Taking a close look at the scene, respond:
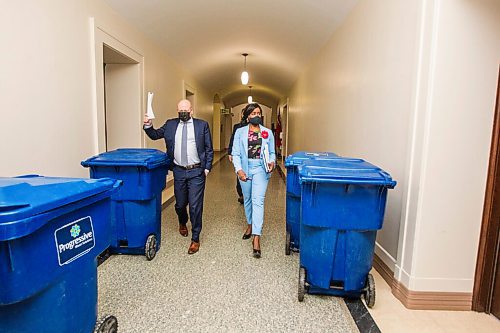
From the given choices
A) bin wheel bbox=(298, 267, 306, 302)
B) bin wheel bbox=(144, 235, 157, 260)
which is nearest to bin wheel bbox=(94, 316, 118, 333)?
bin wheel bbox=(144, 235, 157, 260)

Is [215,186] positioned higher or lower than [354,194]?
lower

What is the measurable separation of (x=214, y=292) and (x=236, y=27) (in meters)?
4.26

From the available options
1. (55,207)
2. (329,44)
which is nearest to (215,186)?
(329,44)

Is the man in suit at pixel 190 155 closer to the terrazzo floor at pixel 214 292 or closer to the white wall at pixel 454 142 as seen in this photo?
the terrazzo floor at pixel 214 292

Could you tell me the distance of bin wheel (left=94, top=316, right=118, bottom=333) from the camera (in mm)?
1478

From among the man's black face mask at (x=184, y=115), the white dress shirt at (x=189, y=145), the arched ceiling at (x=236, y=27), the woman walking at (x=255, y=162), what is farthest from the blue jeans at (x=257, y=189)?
the arched ceiling at (x=236, y=27)

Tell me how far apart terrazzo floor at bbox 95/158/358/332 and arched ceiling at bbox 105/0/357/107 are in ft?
9.20

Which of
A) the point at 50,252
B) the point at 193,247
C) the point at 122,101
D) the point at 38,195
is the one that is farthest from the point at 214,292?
the point at 122,101

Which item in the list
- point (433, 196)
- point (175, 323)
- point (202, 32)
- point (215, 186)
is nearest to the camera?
point (175, 323)

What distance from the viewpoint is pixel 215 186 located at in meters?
6.20

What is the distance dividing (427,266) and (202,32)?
458 centimetres

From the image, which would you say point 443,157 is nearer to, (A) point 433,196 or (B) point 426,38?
(A) point 433,196

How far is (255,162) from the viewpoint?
277 cm

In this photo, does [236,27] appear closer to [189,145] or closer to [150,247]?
[189,145]
